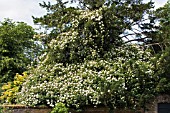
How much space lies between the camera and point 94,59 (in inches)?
451

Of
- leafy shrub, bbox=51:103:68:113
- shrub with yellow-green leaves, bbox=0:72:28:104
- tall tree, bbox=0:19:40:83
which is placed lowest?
leafy shrub, bbox=51:103:68:113

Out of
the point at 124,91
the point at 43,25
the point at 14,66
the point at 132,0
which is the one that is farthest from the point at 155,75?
the point at 14,66

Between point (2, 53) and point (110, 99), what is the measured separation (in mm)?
13079

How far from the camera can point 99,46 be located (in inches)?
464

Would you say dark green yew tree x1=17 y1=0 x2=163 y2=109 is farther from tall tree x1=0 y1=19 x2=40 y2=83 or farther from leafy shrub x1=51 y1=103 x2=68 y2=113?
tall tree x1=0 y1=19 x2=40 y2=83

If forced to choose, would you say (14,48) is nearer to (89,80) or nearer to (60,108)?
(89,80)

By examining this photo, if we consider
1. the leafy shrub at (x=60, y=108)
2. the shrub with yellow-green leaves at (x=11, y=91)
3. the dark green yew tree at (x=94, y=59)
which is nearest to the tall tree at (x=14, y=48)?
the shrub with yellow-green leaves at (x=11, y=91)

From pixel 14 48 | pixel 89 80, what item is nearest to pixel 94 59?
pixel 89 80

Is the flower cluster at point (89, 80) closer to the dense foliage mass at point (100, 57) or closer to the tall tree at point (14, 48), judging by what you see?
the dense foliage mass at point (100, 57)

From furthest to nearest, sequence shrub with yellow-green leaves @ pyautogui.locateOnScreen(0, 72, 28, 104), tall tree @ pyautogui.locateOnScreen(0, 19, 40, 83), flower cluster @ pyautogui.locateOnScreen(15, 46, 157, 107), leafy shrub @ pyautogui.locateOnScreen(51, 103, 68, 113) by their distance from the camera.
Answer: tall tree @ pyautogui.locateOnScreen(0, 19, 40, 83), shrub with yellow-green leaves @ pyautogui.locateOnScreen(0, 72, 28, 104), flower cluster @ pyautogui.locateOnScreen(15, 46, 157, 107), leafy shrub @ pyautogui.locateOnScreen(51, 103, 68, 113)

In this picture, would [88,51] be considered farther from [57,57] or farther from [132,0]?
[132,0]

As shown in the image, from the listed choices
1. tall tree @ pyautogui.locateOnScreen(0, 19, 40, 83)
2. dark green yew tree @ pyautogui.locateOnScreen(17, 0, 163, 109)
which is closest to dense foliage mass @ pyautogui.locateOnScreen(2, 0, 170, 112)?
dark green yew tree @ pyautogui.locateOnScreen(17, 0, 163, 109)

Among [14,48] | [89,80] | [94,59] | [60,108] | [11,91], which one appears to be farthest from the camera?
[14,48]

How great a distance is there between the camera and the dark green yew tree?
10.4 meters
